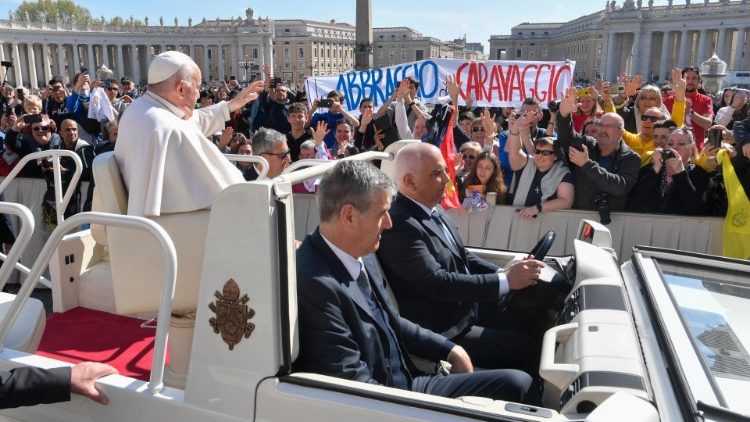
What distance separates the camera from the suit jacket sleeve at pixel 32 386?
2.13 m

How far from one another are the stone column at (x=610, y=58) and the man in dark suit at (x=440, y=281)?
112346 millimetres

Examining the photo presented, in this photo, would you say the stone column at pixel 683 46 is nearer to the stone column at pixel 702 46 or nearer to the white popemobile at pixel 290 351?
the stone column at pixel 702 46

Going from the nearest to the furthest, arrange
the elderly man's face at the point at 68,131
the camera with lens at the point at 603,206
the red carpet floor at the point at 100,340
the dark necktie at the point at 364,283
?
the dark necktie at the point at 364,283 → the red carpet floor at the point at 100,340 → the camera with lens at the point at 603,206 → the elderly man's face at the point at 68,131

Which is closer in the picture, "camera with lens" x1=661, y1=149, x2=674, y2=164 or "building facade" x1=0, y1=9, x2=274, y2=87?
"camera with lens" x1=661, y1=149, x2=674, y2=164

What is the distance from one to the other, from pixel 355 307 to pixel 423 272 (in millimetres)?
853

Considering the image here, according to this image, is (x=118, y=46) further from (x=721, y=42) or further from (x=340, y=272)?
(x=340, y=272)

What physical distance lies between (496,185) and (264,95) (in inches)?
212

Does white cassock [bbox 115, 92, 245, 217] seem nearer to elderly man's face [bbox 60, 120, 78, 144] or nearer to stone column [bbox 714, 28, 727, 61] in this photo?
elderly man's face [bbox 60, 120, 78, 144]

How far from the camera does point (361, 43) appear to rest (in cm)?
2109

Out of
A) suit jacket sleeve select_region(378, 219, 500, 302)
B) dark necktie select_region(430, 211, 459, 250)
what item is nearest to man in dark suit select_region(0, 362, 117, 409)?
suit jacket sleeve select_region(378, 219, 500, 302)

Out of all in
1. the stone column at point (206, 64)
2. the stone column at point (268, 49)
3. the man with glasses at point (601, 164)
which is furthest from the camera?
the stone column at point (268, 49)

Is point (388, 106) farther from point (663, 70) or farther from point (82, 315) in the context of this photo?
point (663, 70)

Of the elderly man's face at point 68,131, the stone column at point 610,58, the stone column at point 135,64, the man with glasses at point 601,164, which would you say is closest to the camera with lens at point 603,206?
the man with glasses at point 601,164

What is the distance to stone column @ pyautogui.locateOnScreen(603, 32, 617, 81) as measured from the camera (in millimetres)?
105438
